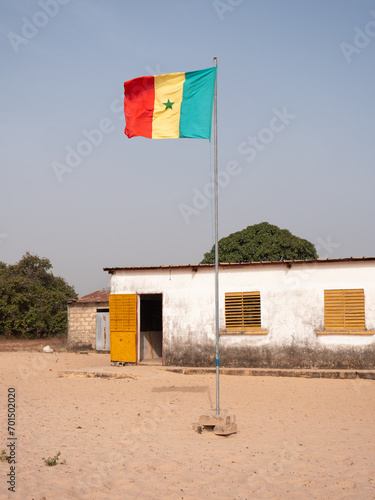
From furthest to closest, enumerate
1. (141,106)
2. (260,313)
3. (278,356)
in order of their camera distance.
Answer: (260,313), (278,356), (141,106)

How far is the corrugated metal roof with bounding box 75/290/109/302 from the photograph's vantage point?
2438cm

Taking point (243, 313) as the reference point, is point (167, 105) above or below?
above

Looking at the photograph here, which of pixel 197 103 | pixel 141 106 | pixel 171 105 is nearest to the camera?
pixel 197 103

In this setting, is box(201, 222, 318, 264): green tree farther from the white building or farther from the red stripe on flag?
the red stripe on flag

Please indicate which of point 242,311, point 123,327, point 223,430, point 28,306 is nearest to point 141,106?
point 223,430

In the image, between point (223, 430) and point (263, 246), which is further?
point (263, 246)

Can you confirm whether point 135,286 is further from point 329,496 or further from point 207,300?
point 329,496

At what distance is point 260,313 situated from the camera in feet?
49.9

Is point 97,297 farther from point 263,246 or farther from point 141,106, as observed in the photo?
point 141,106

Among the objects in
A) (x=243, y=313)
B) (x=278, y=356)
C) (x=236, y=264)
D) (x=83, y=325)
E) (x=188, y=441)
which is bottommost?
(x=188, y=441)

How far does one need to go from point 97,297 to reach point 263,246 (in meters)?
13.9

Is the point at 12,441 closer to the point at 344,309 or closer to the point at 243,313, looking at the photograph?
the point at 243,313

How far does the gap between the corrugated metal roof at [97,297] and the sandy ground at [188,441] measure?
10922mm

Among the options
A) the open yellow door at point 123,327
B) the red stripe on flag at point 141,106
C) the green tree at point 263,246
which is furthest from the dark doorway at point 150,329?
the green tree at point 263,246
